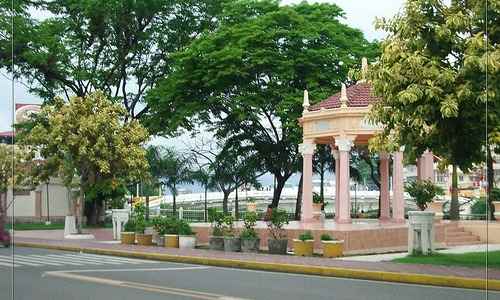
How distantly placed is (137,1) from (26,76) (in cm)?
891

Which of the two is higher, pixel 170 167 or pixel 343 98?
pixel 343 98

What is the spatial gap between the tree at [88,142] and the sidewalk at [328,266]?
19.5 ft

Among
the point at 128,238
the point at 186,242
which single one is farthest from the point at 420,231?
the point at 128,238

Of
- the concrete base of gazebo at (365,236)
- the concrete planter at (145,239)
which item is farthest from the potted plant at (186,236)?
the concrete base of gazebo at (365,236)

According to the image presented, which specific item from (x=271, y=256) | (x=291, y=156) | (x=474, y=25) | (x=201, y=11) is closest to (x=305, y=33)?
(x=291, y=156)

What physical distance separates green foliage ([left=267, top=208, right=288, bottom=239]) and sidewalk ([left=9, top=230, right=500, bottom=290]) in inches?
45.6

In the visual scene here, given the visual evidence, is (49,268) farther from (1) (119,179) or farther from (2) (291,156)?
(2) (291,156)

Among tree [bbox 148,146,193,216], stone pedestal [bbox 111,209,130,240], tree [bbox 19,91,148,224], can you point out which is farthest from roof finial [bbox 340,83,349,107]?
tree [bbox 148,146,193,216]

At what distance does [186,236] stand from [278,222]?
396 centimetres

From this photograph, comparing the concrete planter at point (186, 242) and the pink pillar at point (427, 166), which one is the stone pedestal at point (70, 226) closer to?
the concrete planter at point (186, 242)

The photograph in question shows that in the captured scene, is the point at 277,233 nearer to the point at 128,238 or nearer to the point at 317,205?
the point at 128,238

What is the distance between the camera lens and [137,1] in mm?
36719

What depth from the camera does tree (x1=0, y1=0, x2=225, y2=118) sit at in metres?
33.8

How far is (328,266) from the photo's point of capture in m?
15.9
